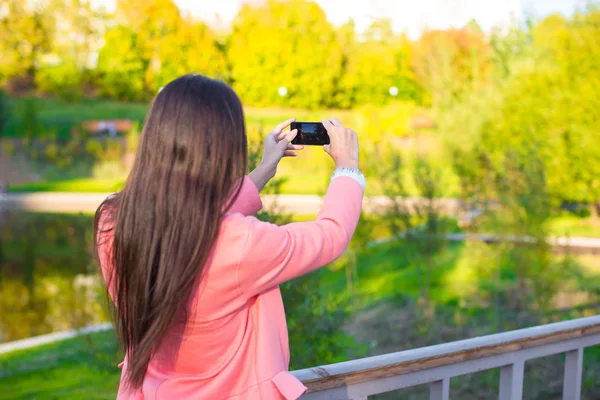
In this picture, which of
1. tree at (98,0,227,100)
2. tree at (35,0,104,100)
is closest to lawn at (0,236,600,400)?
tree at (98,0,227,100)

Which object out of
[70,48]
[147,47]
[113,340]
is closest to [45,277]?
[113,340]

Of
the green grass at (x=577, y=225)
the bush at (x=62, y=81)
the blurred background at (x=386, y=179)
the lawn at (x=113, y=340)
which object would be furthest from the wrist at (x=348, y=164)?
the bush at (x=62, y=81)

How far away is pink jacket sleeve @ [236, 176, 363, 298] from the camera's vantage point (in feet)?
4.18

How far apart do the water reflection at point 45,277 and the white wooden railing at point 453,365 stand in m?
3.89

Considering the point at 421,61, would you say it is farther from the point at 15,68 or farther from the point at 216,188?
the point at 216,188

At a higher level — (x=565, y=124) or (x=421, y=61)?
(x=421, y=61)

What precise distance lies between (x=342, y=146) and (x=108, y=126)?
1302 inches

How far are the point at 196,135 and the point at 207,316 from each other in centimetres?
34

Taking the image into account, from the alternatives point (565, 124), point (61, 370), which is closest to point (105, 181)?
point (565, 124)

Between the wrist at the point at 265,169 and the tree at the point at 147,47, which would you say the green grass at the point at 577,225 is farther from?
the tree at the point at 147,47

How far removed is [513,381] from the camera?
6.77 feet

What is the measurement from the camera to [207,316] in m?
1.32

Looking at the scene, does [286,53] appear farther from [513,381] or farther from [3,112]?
[513,381]

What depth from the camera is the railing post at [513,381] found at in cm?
206
